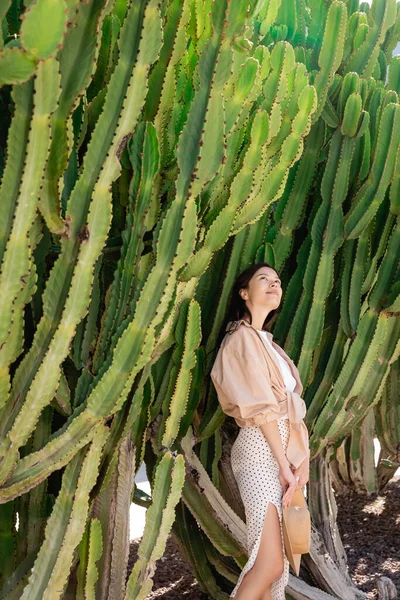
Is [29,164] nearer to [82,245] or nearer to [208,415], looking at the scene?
[82,245]

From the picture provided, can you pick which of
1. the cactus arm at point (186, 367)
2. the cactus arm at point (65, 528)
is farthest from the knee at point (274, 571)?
the cactus arm at point (65, 528)

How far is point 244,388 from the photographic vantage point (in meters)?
2.81

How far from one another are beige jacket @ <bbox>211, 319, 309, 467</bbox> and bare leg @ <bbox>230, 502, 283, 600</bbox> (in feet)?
0.86

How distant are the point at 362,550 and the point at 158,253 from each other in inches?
158

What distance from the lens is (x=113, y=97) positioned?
2.03 meters

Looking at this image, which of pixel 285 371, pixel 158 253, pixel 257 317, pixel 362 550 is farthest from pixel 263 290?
pixel 362 550

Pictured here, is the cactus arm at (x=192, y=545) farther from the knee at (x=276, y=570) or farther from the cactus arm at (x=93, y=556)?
the cactus arm at (x=93, y=556)

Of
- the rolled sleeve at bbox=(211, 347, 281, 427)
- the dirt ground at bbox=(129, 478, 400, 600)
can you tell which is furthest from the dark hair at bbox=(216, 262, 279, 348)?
the dirt ground at bbox=(129, 478, 400, 600)

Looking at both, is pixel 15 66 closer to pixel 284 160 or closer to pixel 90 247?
pixel 90 247

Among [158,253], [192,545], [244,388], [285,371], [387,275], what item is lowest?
[192,545]

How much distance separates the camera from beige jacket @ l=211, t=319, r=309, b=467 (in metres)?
2.78

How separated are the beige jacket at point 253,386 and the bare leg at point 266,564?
0.86ft

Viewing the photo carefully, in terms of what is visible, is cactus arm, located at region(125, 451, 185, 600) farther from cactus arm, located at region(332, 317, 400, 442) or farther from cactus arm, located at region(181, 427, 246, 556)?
cactus arm, located at region(332, 317, 400, 442)

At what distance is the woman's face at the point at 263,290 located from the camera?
3.00 metres
